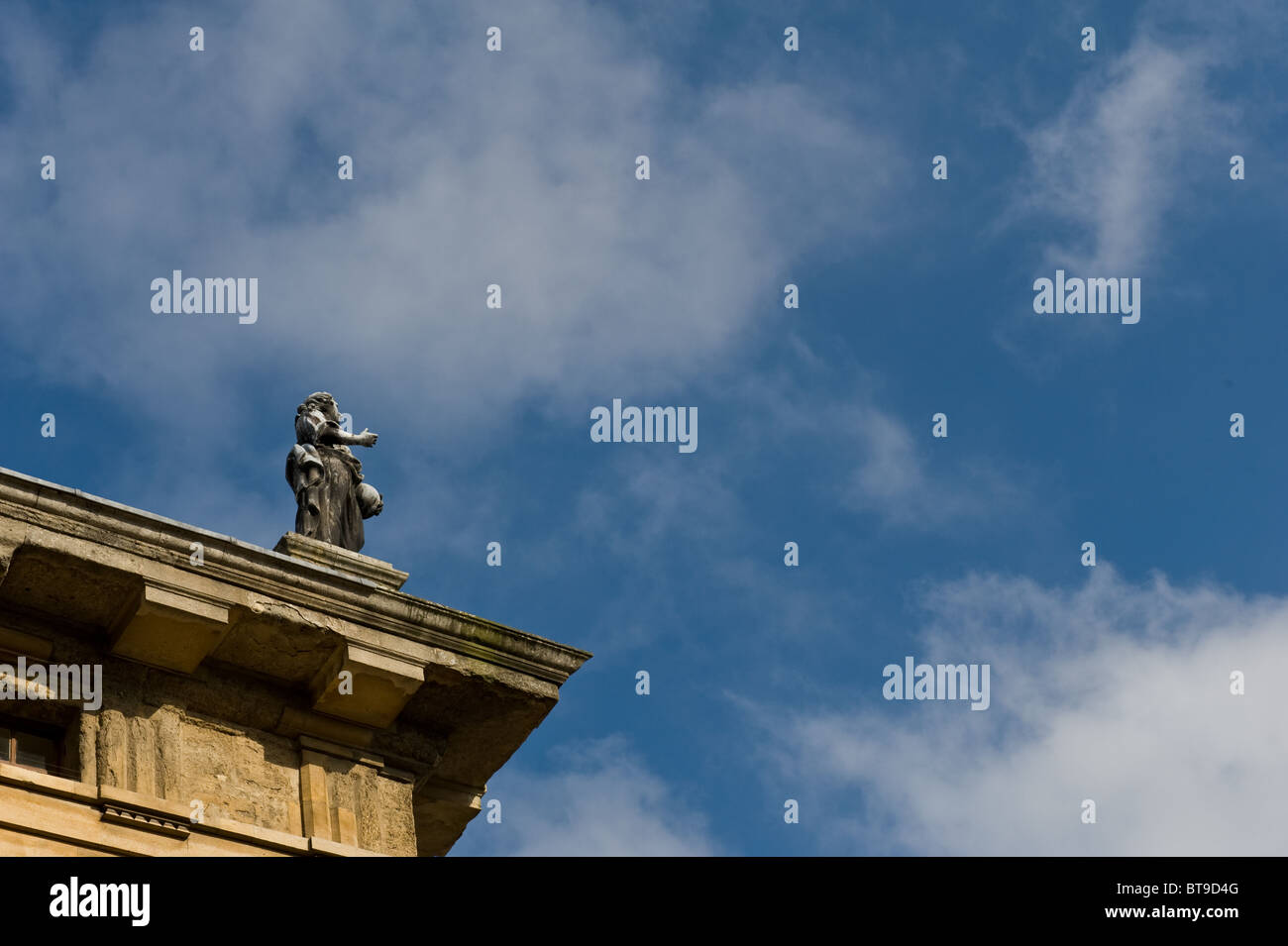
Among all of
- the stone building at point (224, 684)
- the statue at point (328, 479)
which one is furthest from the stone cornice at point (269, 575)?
the statue at point (328, 479)

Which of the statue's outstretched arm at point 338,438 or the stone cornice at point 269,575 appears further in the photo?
the statue's outstretched arm at point 338,438

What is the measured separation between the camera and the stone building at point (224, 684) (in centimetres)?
1450

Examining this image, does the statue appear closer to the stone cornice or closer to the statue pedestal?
the statue pedestal

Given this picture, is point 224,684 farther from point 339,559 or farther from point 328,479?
point 328,479

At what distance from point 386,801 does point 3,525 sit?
10.3 feet

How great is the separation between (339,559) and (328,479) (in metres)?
1.09

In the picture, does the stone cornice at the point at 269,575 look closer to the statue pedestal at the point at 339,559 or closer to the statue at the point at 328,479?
the statue pedestal at the point at 339,559

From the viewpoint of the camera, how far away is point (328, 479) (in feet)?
56.0

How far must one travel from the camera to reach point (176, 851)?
1403cm

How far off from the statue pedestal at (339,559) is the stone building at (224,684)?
19mm

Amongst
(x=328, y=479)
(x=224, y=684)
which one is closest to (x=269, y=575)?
(x=224, y=684)
